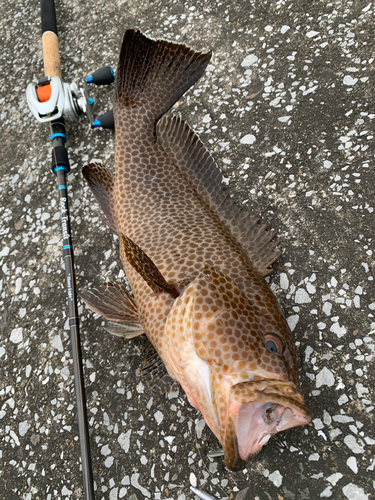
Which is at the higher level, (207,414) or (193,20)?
(193,20)

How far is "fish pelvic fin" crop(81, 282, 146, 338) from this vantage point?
7.51 ft

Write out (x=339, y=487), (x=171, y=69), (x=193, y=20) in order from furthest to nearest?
1. (x=193, y=20)
2. (x=171, y=69)
3. (x=339, y=487)

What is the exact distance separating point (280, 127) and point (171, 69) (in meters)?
0.93

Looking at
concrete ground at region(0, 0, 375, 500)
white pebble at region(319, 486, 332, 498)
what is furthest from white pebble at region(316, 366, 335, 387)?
white pebble at region(319, 486, 332, 498)

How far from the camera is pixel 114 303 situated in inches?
91.6

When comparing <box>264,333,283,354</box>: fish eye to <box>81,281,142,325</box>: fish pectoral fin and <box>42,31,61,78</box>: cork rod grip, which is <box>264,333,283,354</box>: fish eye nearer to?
<box>81,281,142,325</box>: fish pectoral fin

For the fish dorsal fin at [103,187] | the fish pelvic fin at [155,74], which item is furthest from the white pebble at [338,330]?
the fish pelvic fin at [155,74]

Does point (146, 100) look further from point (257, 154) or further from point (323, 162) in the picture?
point (323, 162)

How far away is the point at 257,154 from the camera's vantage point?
2.87 m

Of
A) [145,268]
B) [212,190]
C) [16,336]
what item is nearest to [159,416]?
[145,268]

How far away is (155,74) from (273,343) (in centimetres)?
188

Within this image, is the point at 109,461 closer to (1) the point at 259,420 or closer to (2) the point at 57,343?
(2) the point at 57,343

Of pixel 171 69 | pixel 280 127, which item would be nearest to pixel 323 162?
pixel 280 127

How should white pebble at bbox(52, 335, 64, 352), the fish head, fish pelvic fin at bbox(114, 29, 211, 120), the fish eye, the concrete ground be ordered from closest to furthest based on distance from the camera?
the fish head
the fish eye
the concrete ground
fish pelvic fin at bbox(114, 29, 211, 120)
white pebble at bbox(52, 335, 64, 352)
